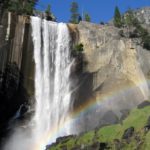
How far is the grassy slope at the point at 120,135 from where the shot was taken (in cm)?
4019

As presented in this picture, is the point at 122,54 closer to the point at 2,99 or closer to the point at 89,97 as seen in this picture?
the point at 89,97

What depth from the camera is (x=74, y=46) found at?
5488 centimetres

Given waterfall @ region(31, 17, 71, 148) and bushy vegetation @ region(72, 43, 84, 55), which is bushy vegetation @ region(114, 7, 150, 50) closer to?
bushy vegetation @ region(72, 43, 84, 55)

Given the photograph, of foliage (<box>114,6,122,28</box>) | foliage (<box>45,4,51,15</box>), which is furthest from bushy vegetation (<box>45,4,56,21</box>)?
foliage (<box>114,6,122,28</box>)

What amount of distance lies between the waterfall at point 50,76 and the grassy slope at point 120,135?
23.4 feet

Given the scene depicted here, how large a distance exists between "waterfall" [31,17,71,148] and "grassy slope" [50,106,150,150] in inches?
281

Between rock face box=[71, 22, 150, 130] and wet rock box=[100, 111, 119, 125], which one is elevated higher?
rock face box=[71, 22, 150, 130]

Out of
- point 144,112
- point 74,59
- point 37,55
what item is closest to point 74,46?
point 74,59

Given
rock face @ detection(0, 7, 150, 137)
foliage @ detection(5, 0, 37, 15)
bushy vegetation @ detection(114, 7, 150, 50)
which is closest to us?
rock face @ detection(0, 7, 150, 137)

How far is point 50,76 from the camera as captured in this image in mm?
52469

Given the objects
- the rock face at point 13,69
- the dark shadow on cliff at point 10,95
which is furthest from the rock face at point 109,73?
the dark shadow on cliff at point 10,95

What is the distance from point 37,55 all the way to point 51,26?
183 inches

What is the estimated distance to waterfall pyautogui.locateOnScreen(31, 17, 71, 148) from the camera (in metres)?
51.1

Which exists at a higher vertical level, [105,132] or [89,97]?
[89,97]
